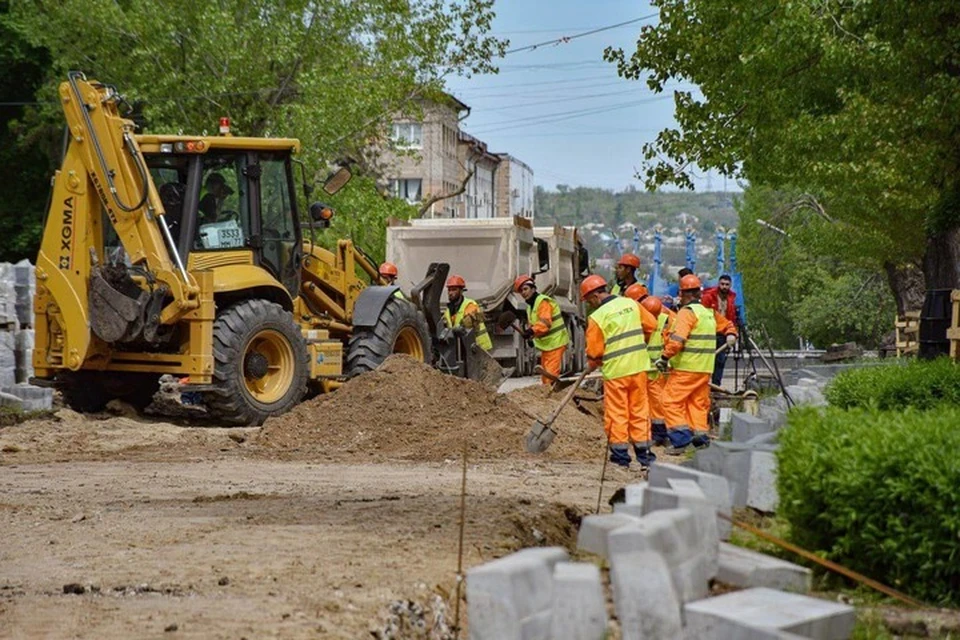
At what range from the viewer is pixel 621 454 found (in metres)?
14.9

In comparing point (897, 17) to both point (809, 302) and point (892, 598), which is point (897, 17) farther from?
point (809, 302)

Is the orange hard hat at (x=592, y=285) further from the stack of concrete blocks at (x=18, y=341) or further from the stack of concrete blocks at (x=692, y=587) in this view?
the stack of concrete blocks at (x=692, y=587)

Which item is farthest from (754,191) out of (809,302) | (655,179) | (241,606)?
(241,606)

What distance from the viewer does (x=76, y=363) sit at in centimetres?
1780

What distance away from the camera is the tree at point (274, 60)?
3366cm

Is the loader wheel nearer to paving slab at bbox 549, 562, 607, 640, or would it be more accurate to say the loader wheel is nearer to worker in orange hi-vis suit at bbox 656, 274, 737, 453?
worker in orange hi-vis suit at bbox 656, 274, 737, 453

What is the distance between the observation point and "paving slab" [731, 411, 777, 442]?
415 inches

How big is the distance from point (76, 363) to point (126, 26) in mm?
17617

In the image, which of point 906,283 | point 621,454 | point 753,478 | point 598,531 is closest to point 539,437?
point 621,454

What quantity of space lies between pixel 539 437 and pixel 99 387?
6.11 metres

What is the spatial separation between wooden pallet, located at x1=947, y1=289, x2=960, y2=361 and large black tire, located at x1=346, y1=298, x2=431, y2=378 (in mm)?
6546

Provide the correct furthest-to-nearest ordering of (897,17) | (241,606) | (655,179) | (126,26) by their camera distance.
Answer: (126,26) < (655,179) < (897,17) < (241,606)

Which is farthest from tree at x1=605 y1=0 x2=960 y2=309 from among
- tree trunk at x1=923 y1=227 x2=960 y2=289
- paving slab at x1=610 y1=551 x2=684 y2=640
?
paving slab at x1=610 y1=551 x2=684 y2=640

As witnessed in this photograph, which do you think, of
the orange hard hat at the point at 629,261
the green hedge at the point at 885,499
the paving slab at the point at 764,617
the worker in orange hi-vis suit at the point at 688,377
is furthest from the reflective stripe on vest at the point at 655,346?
the paving slab at the point at 764,617
